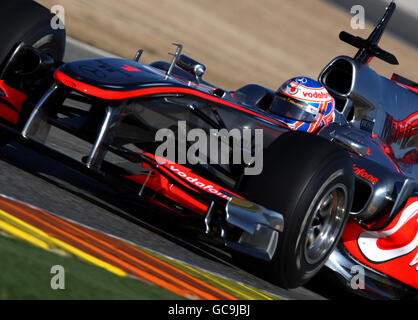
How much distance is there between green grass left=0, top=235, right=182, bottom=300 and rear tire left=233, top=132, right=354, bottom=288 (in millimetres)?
1035

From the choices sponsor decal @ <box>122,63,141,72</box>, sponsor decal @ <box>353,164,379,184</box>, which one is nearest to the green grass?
sponsor decal @ <box>122,63,141,72</box>

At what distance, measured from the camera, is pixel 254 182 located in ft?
14.0

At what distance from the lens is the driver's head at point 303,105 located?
5.60 meters

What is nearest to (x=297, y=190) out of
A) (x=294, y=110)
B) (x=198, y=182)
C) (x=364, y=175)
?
(x=198, y=182)

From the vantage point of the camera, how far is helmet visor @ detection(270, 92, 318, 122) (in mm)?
5605

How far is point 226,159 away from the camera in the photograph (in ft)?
16.4

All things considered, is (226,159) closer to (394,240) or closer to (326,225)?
(326,225)

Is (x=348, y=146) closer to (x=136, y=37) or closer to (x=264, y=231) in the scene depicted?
(x=264, y=231)

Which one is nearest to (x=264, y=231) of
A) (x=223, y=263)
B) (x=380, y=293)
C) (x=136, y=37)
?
(x=223, y=263)

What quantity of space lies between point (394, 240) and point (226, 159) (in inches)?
52.1

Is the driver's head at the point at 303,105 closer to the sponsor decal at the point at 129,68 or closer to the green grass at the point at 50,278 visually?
the sponsor decal at the point at 129,68

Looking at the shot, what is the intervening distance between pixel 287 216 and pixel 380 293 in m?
1.42

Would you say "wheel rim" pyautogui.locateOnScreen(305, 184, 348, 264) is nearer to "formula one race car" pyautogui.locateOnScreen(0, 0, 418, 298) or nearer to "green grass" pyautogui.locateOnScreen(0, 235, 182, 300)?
"formula one race car" pyautogui.locateOnScreen(0, 0, 418, 298)
